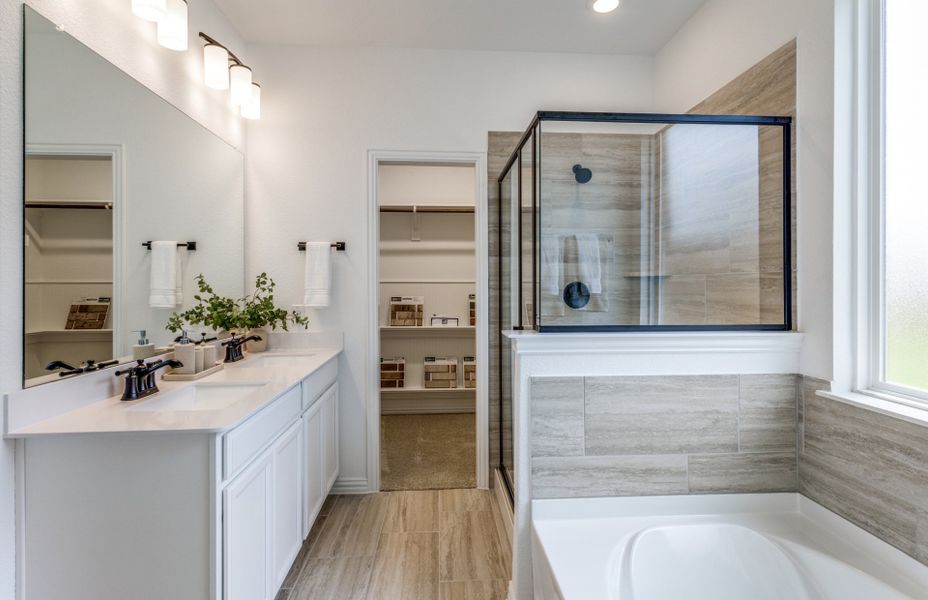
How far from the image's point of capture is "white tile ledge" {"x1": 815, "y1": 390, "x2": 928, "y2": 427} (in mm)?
1235

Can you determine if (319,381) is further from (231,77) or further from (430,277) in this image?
(430,277)

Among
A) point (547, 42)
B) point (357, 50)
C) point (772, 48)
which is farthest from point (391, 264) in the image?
point (772, 48)

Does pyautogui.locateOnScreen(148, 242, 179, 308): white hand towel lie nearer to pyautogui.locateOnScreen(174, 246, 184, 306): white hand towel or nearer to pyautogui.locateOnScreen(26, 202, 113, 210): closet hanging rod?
pyautogui.locateOnScreen(174, 246, 184, 306): white hand towel

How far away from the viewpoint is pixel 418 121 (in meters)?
2.77

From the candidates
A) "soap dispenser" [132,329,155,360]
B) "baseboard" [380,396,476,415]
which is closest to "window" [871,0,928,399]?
"soap dispenser" [132,329,155,360]

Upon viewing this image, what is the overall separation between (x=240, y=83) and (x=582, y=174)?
1958 millimetres

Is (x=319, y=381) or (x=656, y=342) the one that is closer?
(x=656, y=342)

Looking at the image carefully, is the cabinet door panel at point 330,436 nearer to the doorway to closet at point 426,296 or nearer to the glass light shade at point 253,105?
the doorway to closet at point 426,296

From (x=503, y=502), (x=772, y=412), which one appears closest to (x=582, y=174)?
(x=772, y=412)

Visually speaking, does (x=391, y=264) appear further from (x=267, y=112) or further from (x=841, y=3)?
(x=841, y=3)

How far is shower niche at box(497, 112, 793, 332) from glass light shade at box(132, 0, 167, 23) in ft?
5.18

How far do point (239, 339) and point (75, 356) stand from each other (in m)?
0.96

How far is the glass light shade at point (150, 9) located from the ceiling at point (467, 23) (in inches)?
27.1

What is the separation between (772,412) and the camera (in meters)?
1.70
